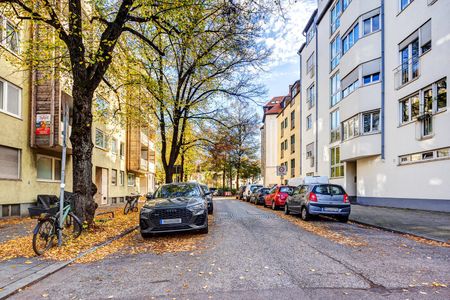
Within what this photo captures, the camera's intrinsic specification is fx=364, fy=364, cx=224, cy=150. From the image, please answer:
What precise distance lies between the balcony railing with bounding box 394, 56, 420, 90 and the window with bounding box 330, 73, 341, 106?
23.6 feet

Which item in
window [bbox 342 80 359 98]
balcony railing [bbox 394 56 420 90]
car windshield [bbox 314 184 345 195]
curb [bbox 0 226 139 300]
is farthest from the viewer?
window [bbox 342 80 359 98]

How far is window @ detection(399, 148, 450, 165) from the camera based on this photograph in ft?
52.8

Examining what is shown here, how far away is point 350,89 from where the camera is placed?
24.6 m

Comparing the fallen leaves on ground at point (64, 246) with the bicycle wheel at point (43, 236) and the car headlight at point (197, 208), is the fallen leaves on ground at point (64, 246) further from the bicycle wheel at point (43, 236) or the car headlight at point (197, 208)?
the car headlight at point (197, 208)

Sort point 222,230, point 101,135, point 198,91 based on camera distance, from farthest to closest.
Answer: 1. point 101,135
2. point 198,91
3. point 222,230

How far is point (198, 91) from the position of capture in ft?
77.1

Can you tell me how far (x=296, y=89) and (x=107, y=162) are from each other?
25.6 meters

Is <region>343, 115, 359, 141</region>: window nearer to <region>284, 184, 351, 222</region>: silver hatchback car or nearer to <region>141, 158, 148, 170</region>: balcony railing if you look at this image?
<region>284, 184, 351, 222</region>: silver hatchback car

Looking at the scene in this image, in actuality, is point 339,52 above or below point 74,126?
above

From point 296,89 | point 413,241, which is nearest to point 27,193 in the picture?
point 413,241

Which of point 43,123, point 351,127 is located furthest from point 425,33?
point 43,123

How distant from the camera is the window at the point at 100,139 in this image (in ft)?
83.2

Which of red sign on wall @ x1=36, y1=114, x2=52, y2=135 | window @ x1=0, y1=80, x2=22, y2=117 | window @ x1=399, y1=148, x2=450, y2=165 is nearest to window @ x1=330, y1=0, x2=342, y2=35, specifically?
window @ x1=399, y1=148, x2=450, y2=165

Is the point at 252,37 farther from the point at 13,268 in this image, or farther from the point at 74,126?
the point at 13,268
